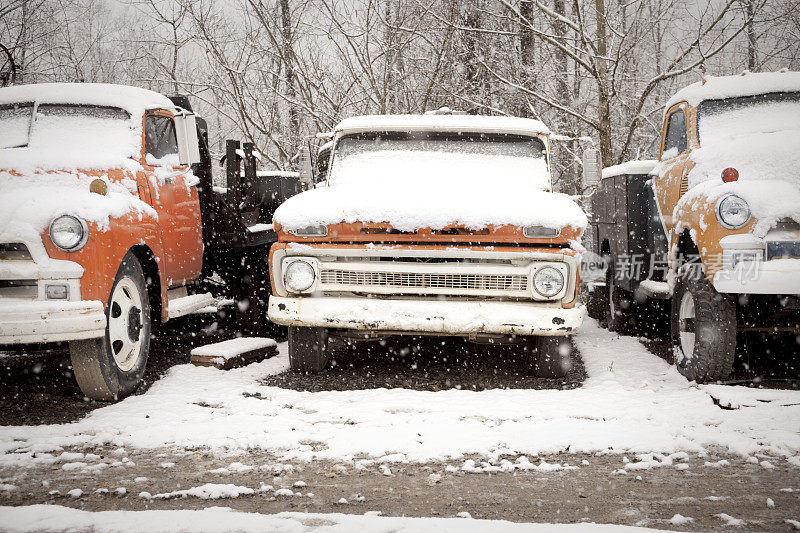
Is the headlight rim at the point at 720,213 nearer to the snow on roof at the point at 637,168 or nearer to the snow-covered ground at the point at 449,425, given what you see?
the snow-covered ground at the point at 449,425

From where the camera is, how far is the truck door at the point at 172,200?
591cm

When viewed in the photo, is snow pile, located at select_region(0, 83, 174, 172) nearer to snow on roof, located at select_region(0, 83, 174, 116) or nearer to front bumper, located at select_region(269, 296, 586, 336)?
snow on roof, located at select_region(0, 83, 174, 116)

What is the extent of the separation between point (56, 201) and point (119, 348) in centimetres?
115

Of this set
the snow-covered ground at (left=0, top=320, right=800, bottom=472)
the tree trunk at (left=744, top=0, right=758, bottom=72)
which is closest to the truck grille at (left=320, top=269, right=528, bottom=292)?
the snow-covered ground at (left=0, top=320, right=800, bottom=472)

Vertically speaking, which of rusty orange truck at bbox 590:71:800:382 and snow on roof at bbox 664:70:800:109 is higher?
snow on roof at bbox 664:70:800:109

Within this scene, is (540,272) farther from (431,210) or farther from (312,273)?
(312,273)

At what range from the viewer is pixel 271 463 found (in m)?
3.50

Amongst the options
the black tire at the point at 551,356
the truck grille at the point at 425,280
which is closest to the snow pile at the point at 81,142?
the truck grille at the point at 425,280

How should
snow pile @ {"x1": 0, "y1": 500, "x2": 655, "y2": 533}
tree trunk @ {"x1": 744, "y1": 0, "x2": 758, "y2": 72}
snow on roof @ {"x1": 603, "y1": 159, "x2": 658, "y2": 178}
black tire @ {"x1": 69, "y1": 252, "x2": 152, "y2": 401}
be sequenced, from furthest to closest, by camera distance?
tree trunk @ {"x1": 744, "y1": 0, "x2": 758, "y2": 72}
snow on roof @ {"x1": 603, "y1": 159, "x2": 658, "y2": 178}
black tire @ {"x1": 69, "y1": 252, "x2": 152, "y2": 401}
snow pile @ {"x1": 0, "y1": 500, "x2": 655, "y2": 533}

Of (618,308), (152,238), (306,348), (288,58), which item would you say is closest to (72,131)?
(152,238)

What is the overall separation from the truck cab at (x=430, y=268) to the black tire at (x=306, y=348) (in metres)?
0.01

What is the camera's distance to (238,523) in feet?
8.82

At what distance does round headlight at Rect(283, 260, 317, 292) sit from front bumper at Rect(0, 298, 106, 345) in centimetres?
137

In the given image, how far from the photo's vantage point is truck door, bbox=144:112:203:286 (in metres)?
5.91
